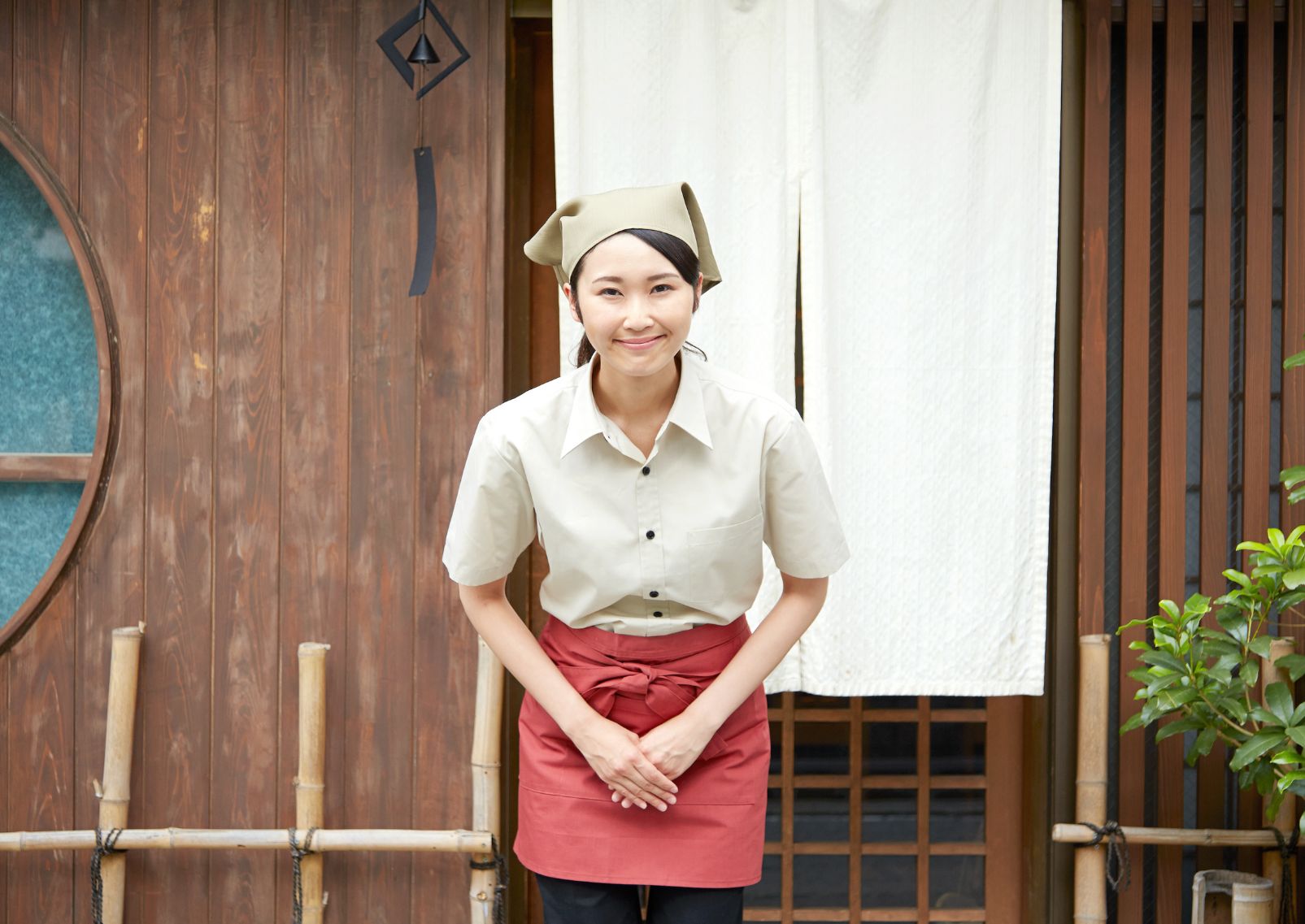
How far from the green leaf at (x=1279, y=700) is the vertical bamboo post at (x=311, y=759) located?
2.30 meters

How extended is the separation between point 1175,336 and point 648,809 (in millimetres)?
2004

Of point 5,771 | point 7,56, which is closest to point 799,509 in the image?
point 5,771

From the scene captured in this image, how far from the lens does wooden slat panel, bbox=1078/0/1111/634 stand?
9.95 feet

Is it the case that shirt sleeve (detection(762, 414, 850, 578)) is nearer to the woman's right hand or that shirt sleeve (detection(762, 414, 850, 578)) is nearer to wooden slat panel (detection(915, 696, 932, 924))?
the woman's right hand

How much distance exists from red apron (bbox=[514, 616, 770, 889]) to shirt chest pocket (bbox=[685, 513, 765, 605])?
0.27 feet

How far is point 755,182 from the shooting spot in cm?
293

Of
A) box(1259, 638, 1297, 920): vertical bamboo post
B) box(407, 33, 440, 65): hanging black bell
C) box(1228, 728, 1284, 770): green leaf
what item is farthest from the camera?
box(1259, 638, 1297, 920): vertical bamboo post

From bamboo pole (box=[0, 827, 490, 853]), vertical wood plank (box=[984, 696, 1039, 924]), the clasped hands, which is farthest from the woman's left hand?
vertical wood plank (box=[984, 696, 1039, 924])

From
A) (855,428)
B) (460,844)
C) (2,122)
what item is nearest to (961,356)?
(855,428)

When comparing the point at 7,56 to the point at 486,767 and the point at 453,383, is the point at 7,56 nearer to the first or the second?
the point at 453,383

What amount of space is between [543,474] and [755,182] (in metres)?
1.32

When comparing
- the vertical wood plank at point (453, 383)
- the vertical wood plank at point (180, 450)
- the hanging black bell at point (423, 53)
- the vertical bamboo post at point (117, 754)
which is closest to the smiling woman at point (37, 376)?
the vertical wood plank at point (180, 450)

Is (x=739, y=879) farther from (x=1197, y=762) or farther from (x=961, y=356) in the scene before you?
(x=1197, y=762)

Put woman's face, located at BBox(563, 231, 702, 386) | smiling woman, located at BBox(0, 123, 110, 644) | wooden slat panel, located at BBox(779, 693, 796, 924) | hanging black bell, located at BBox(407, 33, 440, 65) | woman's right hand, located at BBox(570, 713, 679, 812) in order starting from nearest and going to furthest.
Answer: woman's face, located at BBox(563, 231, 702, 386) → woman's right hand, located at BBox(570, 713, 679, 812) → hanging black bell, located at BBox(407, 33, 440, 65) → smiling woman, located at BBox(0, 123, 110, 644) → wooden slat panel, located at BBox(779, 693, 796, 924)
